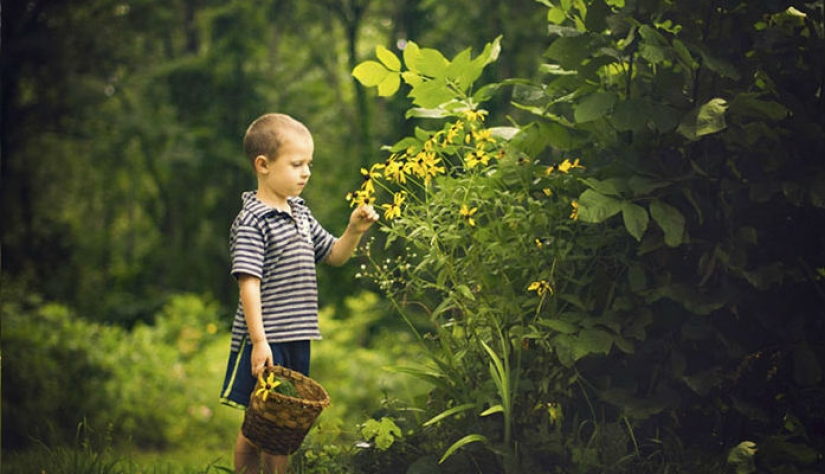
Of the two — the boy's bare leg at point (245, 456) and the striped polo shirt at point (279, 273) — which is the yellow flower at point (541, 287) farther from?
the boy's bare leg at point (245, 456)

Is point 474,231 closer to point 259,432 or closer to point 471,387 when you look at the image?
point 471,387

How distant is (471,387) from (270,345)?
24.0 inches

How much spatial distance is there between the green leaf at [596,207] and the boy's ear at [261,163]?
0.92 m

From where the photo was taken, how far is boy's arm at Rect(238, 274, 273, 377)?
2.51 m

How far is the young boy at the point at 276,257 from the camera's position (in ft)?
8.66

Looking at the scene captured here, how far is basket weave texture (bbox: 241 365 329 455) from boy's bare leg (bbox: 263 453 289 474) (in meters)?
0.07

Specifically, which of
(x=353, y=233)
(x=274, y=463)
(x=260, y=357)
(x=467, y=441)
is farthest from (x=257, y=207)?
(x=467, y=441)

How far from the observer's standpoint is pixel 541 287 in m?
2.57

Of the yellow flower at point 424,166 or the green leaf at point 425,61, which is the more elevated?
the green leaf at point 425,61

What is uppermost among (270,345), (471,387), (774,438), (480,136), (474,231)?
(480,136)

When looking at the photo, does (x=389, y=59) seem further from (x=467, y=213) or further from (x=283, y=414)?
(x=283, y=414)

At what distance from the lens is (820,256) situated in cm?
261

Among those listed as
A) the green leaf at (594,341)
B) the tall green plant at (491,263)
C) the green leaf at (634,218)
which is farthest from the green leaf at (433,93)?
the green leaf at (594,341)

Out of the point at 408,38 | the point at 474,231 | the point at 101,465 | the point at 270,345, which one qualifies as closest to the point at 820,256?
the point at 474,231
